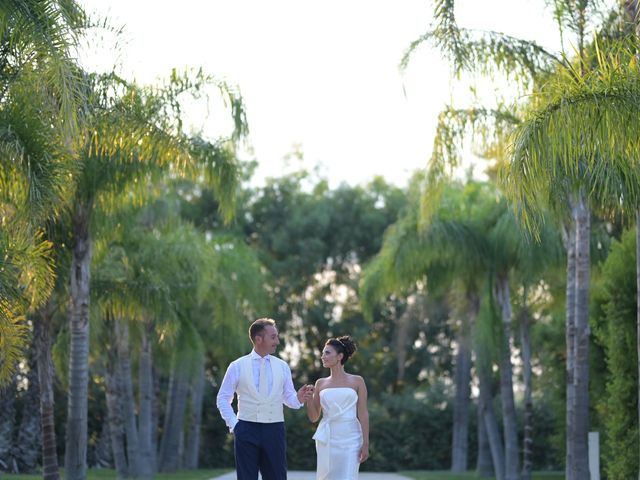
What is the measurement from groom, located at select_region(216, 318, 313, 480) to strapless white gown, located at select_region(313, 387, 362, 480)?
936 millimetres

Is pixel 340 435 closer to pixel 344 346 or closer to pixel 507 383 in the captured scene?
pixel 344 346

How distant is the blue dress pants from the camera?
1064cm

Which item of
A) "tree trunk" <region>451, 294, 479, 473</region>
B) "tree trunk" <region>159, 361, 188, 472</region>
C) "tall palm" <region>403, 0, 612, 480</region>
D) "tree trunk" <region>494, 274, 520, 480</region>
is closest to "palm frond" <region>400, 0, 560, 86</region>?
"tall palm" <region>403, 0, 612, 480</region>

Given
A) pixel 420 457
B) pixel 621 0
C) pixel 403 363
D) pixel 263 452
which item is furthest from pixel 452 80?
pixel 403 363

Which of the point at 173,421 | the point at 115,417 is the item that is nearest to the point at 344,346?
the point at 115,417

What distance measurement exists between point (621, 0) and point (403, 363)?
34342mm

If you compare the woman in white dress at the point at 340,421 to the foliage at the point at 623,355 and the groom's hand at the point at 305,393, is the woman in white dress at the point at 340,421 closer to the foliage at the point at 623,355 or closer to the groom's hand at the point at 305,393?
the groom's hand at the point at 305,393

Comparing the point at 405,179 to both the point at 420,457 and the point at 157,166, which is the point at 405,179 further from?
the point at 157,166

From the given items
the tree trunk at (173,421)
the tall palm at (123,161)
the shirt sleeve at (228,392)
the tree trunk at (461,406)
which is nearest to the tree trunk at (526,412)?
the tree trunk at (461,406)

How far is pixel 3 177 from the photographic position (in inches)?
564

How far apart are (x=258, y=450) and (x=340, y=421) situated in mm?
1196

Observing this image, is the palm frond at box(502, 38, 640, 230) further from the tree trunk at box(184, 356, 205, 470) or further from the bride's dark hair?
the tree trunk at box(184, 356, 205, 470)

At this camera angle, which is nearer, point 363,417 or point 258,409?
point 258,409

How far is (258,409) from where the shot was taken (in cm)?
1068
